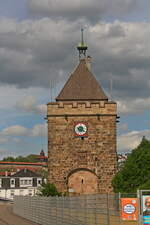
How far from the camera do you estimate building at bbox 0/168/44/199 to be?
123m

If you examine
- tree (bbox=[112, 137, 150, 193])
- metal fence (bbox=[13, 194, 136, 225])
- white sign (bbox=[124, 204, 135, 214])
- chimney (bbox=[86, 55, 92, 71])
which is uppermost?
chimney (bbox=[86, 55, 92, 71])

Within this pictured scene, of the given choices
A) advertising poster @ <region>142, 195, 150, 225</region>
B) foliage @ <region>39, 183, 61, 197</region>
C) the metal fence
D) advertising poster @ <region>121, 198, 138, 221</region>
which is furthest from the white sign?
foliage @ <region>39, 183, 61, 197</region>

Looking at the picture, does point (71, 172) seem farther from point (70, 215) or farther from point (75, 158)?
point (70, 215)

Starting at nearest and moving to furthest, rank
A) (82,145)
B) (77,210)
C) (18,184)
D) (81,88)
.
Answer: (77,210) < (82,145) < (81,88) < (18,184)

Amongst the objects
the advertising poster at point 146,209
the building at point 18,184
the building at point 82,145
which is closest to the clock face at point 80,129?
the building at point 82,145

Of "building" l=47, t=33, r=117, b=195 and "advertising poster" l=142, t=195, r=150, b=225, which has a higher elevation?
"building" l=47, t=33, r=117, b=195

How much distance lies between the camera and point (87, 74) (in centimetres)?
6169

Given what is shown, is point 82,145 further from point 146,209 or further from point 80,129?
point 146,209

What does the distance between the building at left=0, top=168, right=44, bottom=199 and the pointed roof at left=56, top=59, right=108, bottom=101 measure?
63275 millimetres

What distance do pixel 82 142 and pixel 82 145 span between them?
29 cm

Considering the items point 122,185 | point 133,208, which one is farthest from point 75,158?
point 133,208

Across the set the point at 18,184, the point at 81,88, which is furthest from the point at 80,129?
the point at 18,184

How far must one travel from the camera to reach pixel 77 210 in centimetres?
2430

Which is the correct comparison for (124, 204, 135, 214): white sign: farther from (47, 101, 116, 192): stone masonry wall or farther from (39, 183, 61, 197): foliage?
(47, 101, 116, 192): stone masonry wall
